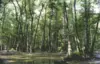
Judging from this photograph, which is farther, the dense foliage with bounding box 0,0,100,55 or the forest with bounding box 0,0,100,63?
the dense foliage with bounding box 0,0,100,55

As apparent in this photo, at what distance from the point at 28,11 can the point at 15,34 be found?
393 inches

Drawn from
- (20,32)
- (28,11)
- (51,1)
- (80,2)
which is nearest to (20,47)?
(20,32)

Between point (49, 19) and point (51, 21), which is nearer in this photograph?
point (49, 19)

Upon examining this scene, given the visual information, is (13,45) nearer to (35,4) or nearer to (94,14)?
(35,4)

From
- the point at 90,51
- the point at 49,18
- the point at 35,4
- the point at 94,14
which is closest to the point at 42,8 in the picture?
the point at 35,4

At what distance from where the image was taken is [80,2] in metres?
35.2

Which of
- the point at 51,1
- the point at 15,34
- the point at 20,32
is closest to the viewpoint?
the point at 51,1

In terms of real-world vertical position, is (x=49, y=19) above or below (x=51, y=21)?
above

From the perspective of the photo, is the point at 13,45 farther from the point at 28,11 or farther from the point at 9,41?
the point at 28,11

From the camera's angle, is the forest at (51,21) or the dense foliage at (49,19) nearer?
the forest at (51,21)

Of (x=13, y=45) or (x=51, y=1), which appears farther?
(x=13, y=45)

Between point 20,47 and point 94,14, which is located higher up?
point 94,14

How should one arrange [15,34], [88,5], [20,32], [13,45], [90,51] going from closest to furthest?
1. [90,51]
2. [88,5]
3. [20,32]
4. [15,34]
5. [13,45]

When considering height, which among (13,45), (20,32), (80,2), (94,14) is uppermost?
(80,2)
